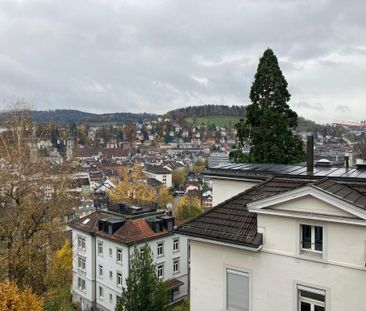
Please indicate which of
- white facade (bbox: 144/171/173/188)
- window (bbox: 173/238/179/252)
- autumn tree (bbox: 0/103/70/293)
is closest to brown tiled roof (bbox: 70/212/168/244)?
window (bbox: 173/238/179/252)

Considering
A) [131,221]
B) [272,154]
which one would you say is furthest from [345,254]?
[131,221]

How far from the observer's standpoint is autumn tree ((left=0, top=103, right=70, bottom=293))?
16047 millimetres

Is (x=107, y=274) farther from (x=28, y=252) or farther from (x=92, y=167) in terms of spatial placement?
(x=92, y=167)

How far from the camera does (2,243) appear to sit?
53.0ft

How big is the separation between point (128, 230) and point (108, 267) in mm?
3861

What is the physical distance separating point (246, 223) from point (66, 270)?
10.8 meters

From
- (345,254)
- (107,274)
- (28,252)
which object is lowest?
(107,274)

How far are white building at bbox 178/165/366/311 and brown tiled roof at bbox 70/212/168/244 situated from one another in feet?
61.5

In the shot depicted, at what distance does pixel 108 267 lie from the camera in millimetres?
31094

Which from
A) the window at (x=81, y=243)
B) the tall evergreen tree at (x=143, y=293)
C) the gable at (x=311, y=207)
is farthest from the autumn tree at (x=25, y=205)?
the window at (x=81, y=243)

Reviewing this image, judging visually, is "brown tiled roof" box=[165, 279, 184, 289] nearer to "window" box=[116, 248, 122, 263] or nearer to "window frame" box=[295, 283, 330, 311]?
"window" box=[116, 248, 122, 263]

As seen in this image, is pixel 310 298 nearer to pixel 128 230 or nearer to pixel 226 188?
pixel 226 188

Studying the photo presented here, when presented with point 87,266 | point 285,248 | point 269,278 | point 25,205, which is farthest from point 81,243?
point 285,248

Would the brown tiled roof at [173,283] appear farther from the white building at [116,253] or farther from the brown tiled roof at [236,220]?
the brown tiled roof at [236,220]
